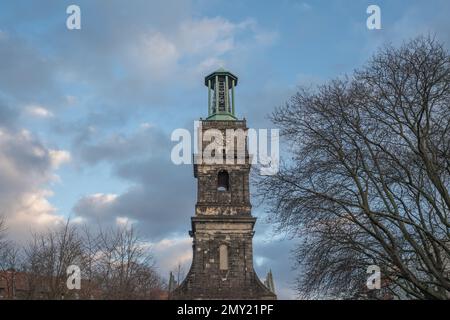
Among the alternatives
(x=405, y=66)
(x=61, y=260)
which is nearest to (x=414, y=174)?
A: (x=405, y=66)

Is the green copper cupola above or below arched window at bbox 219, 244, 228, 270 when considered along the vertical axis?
Result: above

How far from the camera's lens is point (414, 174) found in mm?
22406

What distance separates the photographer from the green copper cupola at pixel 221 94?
51.0 metres

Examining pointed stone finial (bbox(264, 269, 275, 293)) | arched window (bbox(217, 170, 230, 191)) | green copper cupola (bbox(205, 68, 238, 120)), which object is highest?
green copper cupola (bbox(205, 68, 238, 120))

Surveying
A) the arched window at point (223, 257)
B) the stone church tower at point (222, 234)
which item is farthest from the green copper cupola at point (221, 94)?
the arched window at point (223, 257)

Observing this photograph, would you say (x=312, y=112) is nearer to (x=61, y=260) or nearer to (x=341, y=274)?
(x=341, y=274)

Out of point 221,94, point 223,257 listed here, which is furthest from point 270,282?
point 221,94

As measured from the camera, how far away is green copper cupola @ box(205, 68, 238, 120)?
5100 centimetres

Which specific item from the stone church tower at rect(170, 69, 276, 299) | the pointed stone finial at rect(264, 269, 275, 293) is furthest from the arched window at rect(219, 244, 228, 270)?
the pointed stone finial at rect(264, 269, 275, 293)

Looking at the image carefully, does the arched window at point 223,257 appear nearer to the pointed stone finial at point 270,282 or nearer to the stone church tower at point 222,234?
the stone church tower at point 222,234

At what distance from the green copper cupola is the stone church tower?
1.39m

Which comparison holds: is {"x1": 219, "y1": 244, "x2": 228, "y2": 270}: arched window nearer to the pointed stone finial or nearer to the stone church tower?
the stone church tower
